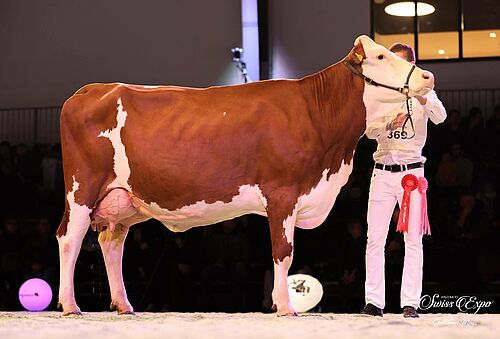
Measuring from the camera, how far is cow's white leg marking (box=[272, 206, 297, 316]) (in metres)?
5.38

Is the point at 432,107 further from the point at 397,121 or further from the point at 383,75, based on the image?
the point at 383,75

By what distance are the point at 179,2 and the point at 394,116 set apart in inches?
404

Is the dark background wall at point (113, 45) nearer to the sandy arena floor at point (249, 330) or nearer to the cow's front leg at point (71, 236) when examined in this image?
the cow's front leg at point (71, 236)

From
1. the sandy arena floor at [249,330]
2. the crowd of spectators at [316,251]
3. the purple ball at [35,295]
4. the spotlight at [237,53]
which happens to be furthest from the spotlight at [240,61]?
the sandy arena floor at [249,330]

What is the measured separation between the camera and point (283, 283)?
542 centimetres

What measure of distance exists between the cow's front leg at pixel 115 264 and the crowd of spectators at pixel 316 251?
451 centimetres

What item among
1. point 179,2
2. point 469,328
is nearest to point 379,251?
point 469,328

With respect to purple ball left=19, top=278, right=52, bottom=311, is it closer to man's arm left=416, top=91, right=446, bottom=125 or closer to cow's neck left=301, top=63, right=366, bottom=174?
cow's neck left=301, top=63, right=366, bottom=174

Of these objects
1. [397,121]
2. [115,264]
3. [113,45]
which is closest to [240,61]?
[113,45]

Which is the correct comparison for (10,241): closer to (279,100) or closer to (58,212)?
(58,212)

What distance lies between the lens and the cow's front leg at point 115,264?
20.0ft

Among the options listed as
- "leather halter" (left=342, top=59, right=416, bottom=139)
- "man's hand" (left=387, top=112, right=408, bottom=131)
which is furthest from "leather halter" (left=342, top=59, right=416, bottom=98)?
"man's hand" (left=387, top=112, right=408, bottom=131)

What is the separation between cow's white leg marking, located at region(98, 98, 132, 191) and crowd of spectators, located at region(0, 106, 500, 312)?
16.1ft

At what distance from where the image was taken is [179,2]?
1548 centimetres
